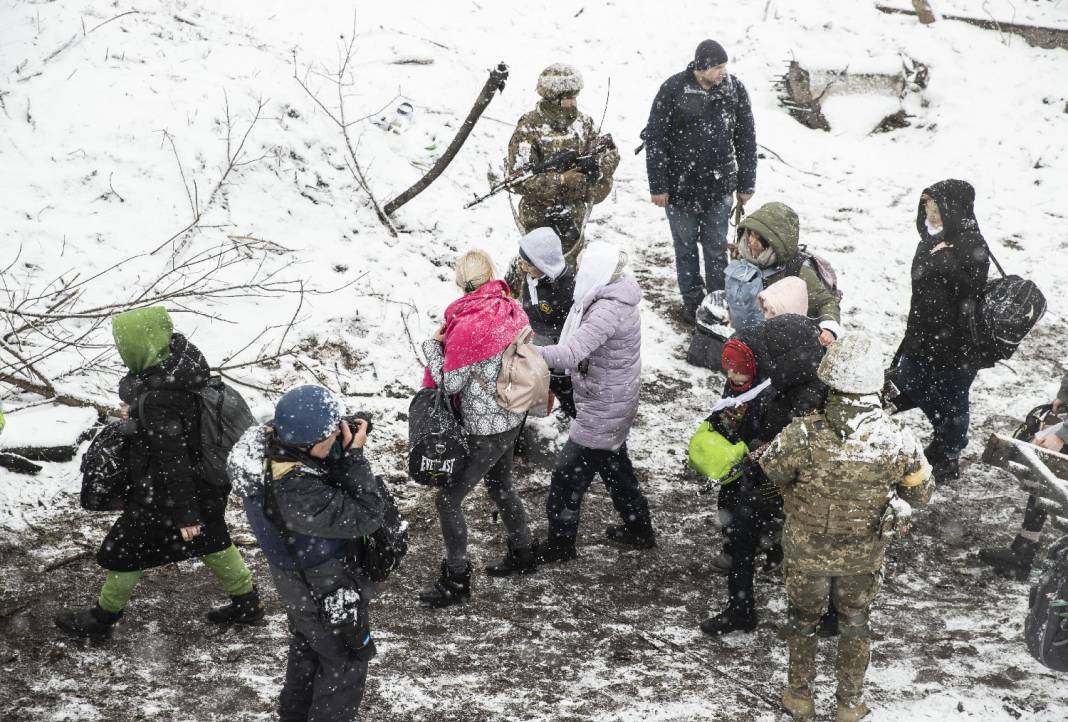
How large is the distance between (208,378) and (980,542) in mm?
4948

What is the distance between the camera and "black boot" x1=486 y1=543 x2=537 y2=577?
5469 mm

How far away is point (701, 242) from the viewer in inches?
322

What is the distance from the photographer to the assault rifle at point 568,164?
7.25 m

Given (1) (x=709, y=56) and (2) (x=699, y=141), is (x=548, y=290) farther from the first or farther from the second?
(1) (x=709, y=56)

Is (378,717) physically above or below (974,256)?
below

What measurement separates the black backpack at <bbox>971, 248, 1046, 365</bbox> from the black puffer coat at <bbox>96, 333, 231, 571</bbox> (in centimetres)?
495

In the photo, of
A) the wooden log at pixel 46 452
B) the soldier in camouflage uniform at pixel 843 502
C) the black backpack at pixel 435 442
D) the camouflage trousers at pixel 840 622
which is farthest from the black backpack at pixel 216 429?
the camouflage trousers at pixel 840 622

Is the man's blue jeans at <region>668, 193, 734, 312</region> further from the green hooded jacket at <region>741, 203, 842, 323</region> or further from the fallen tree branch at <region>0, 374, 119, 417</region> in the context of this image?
the fallen tree branch at <region>0, 374, 119, 417</region>

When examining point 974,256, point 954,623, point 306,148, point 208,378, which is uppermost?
point 306,148

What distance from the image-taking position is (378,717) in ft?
14.1

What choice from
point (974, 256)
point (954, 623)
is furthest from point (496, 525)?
point (974, 256)

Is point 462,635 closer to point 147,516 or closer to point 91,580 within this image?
point 147,516

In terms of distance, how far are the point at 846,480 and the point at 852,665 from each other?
92 cm

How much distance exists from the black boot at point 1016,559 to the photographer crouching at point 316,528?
3989 mm
